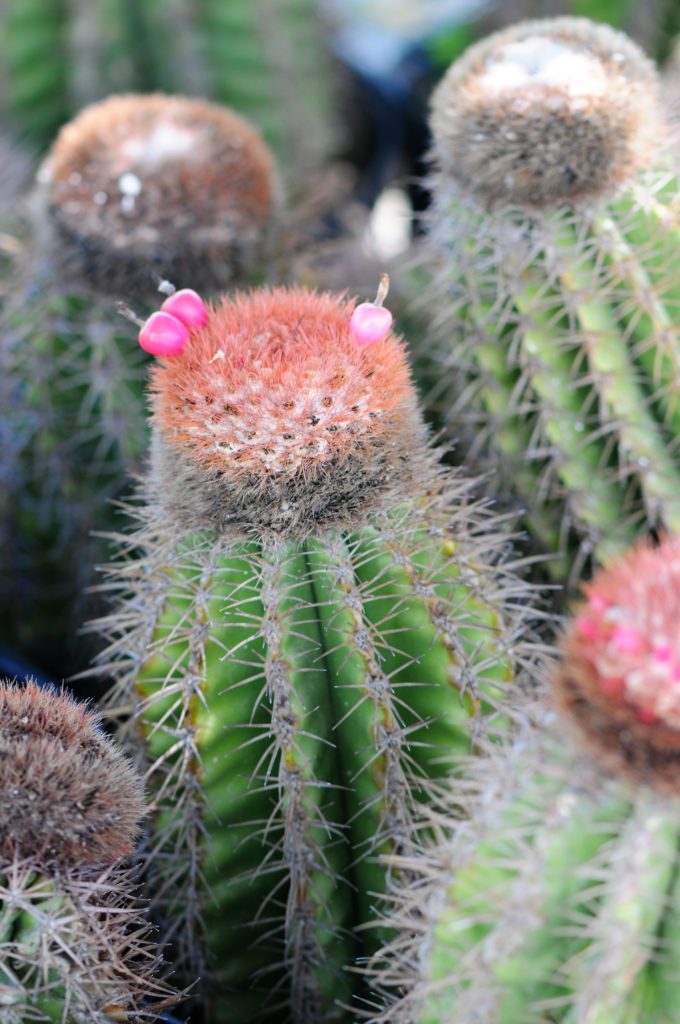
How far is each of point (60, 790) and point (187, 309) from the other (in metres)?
0.32

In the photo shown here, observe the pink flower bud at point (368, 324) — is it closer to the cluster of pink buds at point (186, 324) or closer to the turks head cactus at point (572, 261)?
the cluster of pink buds at point (186, 324)

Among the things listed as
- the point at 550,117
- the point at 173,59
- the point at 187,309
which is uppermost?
the point at 550,117

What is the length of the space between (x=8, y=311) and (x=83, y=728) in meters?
0.61

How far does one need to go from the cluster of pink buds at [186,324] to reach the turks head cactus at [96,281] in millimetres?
271

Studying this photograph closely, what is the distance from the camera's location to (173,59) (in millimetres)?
1571

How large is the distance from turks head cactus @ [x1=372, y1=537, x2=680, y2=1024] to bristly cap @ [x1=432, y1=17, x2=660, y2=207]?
1.36 ft

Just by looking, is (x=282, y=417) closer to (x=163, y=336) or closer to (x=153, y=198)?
(x=163, y=336)

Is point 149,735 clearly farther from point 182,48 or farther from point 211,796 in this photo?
point 182,48

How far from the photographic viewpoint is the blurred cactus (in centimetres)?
154

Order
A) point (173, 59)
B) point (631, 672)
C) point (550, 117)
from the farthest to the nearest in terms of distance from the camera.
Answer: point (173, 59), point (550, 117), point (631, 672)

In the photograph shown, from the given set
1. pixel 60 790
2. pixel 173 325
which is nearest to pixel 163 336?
pixel 173 325

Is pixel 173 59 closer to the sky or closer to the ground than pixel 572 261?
closer to the ground

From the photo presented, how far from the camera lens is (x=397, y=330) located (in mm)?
1159

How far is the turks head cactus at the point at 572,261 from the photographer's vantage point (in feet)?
2.80
